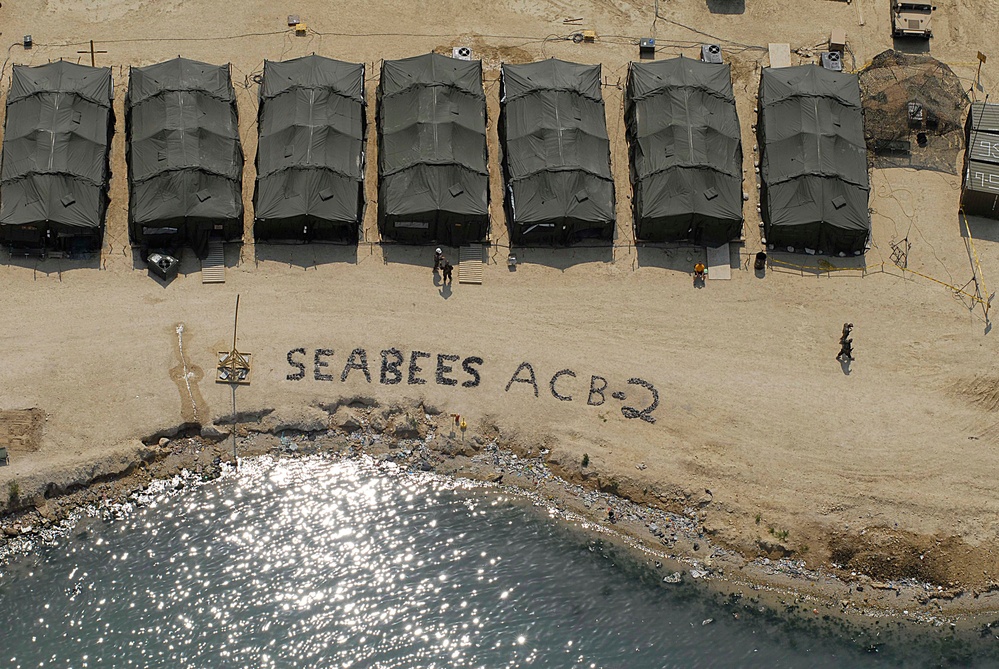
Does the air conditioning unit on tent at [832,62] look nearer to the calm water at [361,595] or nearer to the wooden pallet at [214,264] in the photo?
the calm water at [361,595]

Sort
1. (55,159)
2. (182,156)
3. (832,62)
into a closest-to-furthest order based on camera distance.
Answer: (55,159), (182,156), (832,62)

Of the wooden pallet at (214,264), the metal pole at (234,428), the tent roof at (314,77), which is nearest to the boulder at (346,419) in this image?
the metal pole at (234,428)

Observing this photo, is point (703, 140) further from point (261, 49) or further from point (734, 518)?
point (261, 49)

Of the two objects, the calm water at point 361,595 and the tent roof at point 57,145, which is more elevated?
the tent roof at point 57,145

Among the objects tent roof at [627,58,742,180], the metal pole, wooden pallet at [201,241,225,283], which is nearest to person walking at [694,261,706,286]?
tent roof at [627,58,742,180]

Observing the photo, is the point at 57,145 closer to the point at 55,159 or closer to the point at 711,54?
the point at 55,159

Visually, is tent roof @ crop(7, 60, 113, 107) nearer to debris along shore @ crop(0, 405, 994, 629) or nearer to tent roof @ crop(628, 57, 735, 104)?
debris along shore @ crop(0, 405, 994, 629)

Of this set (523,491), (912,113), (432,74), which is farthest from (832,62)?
(523,491)
